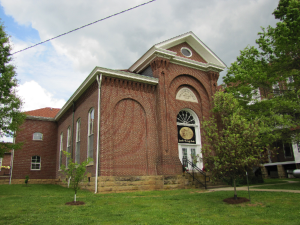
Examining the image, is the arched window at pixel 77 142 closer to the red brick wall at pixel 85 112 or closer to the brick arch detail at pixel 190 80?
the red brick wall at pixel 85 112

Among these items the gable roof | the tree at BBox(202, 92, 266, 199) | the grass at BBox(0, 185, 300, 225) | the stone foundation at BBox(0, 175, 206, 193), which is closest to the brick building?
the gable roof

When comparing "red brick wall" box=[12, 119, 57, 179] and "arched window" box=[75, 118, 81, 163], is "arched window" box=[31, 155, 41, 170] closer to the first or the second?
"red brick wall" box=[12, 119, 57, 179]

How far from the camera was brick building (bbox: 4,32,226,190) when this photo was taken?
15.3 metres

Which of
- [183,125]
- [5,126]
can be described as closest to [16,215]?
[5,126]

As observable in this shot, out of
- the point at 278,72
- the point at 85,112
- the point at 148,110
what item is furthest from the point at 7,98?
the point at 278,72

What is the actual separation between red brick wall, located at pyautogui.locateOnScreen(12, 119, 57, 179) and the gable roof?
1341cm

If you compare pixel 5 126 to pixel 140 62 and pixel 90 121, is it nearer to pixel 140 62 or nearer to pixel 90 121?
pixel 90 121

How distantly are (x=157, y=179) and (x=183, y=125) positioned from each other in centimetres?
477

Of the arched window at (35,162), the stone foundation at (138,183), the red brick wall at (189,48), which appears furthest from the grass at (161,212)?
the arched window at (35,162)

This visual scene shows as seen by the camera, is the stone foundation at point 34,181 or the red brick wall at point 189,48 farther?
the stone foundation at point 34,181

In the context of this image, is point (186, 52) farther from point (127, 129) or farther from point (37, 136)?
point (37, 136)

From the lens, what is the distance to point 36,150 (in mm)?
26531

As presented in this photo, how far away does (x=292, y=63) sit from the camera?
14.3 m

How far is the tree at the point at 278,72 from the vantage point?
1348 centimetres
